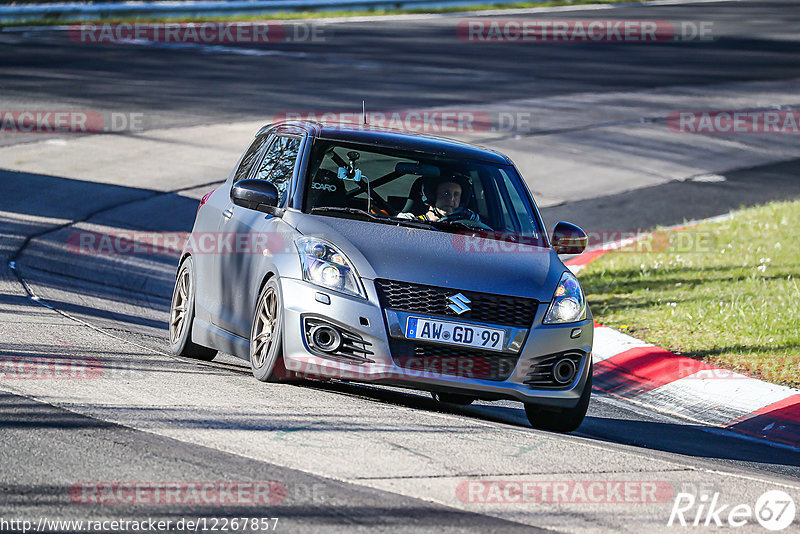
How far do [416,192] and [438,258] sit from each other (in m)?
1.01

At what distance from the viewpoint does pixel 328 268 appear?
668 centimetres

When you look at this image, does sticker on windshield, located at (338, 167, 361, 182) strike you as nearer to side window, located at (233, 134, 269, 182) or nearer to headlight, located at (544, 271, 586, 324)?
side window, located at (233, 134, 269, 182)

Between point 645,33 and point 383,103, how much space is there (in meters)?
17.4

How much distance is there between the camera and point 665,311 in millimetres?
10883

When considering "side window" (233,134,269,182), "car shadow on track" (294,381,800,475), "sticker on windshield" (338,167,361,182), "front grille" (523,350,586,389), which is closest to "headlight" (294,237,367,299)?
"car shadow on track" (294,381,800,475)

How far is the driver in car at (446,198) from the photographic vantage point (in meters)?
7.58

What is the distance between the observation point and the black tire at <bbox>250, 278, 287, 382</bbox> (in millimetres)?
6719

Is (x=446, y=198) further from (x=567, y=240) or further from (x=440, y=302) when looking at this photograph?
(x=440, y=302)

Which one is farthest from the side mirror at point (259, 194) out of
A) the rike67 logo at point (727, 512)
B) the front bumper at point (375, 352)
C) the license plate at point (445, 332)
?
the rike67 logo at point (727, 512)

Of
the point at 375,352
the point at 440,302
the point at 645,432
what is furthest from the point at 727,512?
the point at 645,432

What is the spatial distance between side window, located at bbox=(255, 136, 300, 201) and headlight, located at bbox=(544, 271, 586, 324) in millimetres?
1935

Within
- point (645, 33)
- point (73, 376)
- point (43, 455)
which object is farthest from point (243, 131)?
point (645, 33)

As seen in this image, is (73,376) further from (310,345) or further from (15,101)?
(15,101)

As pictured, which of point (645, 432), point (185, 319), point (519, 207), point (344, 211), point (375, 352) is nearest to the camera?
point (375, 352)
